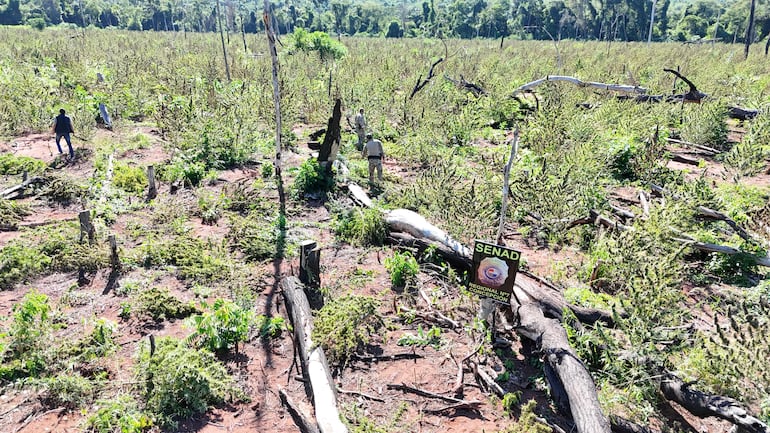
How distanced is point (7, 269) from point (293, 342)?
405 centimetres

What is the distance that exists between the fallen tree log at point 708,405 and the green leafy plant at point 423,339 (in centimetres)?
210

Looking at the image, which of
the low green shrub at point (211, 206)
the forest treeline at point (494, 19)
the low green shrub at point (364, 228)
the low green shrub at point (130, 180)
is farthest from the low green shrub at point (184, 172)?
the forest treeline at point (494, 19)

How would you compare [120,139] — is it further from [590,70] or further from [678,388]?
[590,70]

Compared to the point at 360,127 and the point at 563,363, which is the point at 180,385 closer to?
the point at 563,363

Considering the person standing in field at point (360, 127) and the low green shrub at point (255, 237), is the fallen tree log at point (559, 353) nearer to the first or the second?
the low green shrub at point (255, 237)

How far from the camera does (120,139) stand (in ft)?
39.2

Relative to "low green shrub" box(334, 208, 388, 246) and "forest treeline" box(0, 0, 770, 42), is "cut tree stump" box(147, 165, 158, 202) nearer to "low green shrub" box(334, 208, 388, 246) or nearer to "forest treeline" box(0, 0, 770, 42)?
"low green shrub" box(334, 208, 388, 246)

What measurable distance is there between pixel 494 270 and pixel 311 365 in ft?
6.40

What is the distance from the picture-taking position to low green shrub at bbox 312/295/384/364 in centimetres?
486

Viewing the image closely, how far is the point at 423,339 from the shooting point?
17.0ft

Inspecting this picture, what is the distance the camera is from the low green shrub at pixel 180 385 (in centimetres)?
415

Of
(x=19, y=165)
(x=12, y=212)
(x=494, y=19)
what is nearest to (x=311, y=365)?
(x=12, y=212)

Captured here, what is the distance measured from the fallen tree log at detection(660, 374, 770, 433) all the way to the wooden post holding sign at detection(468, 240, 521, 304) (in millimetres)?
1533

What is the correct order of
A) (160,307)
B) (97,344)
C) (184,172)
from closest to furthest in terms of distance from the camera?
(97,344) → (160,307) → (184,172)
